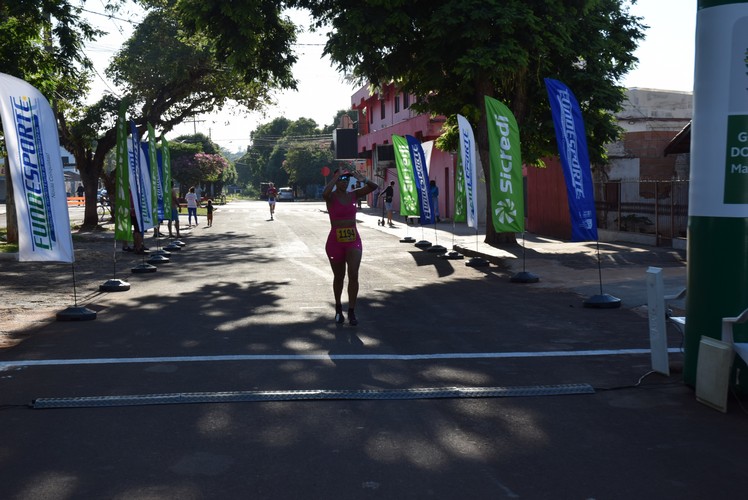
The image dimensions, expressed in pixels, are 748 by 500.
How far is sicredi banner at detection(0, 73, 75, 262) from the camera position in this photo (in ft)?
31.6

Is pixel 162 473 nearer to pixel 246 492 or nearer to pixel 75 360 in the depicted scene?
pixel 246 492

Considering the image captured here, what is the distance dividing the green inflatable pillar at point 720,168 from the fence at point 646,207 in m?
13.6

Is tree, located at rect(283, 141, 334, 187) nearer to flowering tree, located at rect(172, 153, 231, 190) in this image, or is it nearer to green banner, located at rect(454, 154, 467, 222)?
flowering tree, located at rect(172, 153, 231, 190)

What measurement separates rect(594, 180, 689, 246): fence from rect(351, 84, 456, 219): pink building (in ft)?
27.6

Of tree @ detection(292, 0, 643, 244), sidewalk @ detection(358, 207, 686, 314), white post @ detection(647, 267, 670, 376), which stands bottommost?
sidewalk @ detection(358, 207, 686, 314)

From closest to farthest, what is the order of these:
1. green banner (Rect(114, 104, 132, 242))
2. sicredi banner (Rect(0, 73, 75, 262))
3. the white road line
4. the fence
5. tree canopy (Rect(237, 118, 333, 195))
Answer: the white road line, sicredi banner (Rect(0, 73, 75, 262)), green banner (Rect(114, 104, 132, 242)), the fence, tree canopy (Rect(237, 118, 333, 195))

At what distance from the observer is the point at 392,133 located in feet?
166

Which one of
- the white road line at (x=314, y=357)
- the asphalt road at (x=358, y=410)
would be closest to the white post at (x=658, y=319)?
the asphalt road at (x=358, y=410)

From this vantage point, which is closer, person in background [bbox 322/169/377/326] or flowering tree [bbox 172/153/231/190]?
person in background [bbox 322/169/377/326]

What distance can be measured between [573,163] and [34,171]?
23.8 feet

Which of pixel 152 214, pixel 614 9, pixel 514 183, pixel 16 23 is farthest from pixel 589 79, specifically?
pixel 16 23

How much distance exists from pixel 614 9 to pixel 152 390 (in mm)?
17933

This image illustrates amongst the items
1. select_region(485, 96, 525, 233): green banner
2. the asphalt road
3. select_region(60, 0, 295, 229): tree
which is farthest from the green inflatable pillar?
select_region(60, 0, 295, 229): tree

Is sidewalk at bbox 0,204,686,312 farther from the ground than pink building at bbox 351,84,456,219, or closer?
closer
